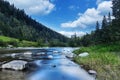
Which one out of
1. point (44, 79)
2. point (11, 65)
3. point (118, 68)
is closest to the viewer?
point (44, 79)

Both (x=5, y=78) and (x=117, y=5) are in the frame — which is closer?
(x=5, y=78)

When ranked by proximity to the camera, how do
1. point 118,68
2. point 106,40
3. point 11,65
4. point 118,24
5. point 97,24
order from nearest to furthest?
1. point 118,68
2. point 11,65
3. point 118,24
4. point 106,40
5. point 97,24

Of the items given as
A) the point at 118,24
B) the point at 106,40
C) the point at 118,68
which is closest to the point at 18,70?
the point at 118,68

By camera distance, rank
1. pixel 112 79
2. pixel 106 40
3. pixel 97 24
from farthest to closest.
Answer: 1. pixel 97 24
2. pixel 106 40
3. pixel 112 79

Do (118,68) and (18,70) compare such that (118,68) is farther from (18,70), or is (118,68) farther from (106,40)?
(106,40)

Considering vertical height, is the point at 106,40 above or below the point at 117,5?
below

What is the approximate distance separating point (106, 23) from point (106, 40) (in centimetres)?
1230

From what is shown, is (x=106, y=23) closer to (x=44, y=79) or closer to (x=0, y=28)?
(x=44, y=79)

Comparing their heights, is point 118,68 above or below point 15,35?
below

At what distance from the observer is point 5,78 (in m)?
21.4

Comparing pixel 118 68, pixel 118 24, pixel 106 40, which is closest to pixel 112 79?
pixel 118 68

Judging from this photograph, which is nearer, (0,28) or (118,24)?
(118,24)

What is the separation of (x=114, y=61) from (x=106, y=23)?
62827 millimetres

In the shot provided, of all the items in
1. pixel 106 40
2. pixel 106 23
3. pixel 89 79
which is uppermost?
pixel 106 23
